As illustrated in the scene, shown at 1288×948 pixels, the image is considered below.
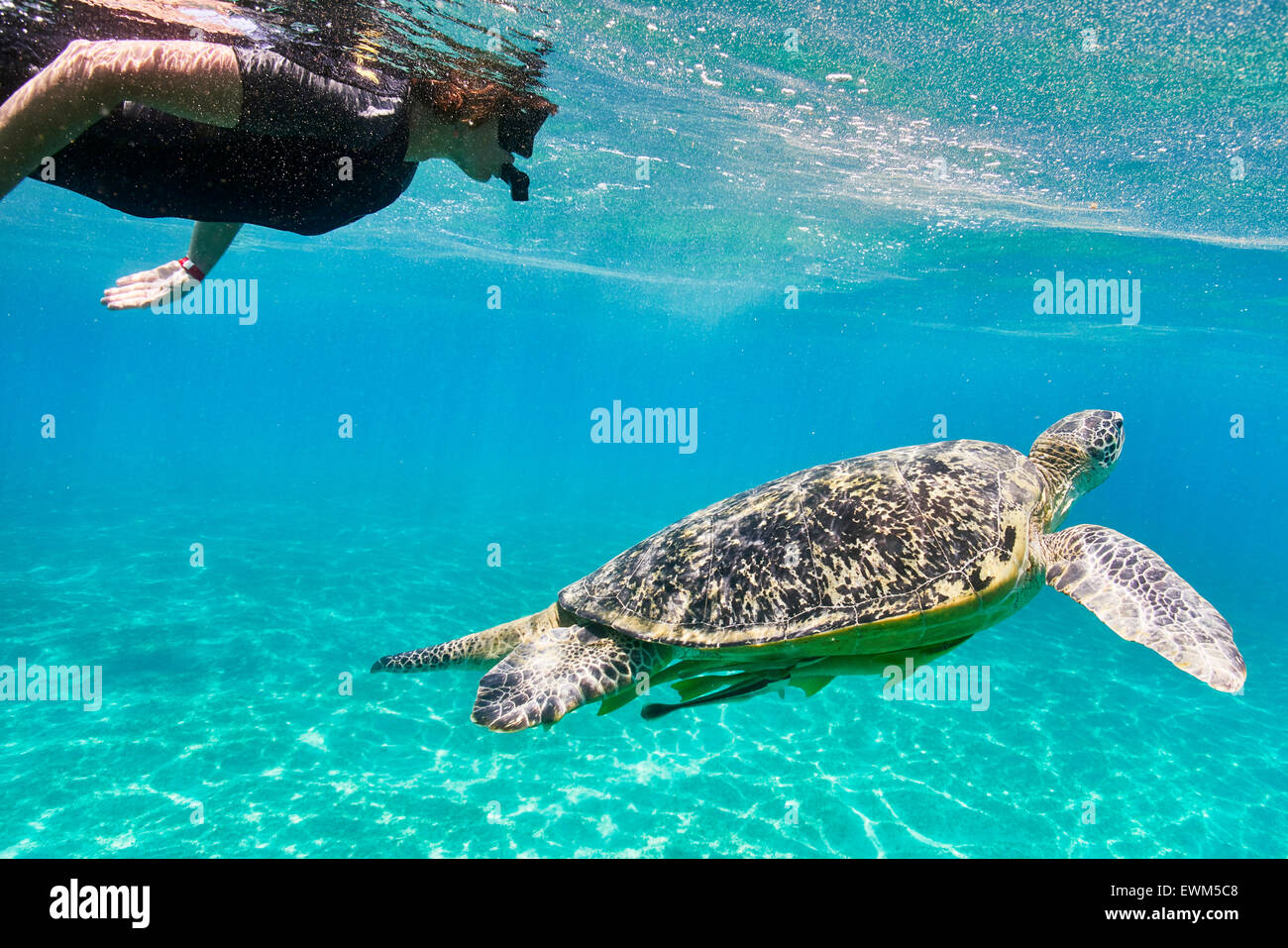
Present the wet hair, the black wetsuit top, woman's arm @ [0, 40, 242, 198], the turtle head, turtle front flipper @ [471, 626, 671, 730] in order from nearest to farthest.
→ woman's arm @ [0, 40, 242, 198]
the black wetsuit top
the wet hair
turtle front flipper @ [471, 626, 671, 730]
the turtle head

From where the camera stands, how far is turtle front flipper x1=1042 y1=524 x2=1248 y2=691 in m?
3.01

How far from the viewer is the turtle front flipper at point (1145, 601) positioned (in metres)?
3.01

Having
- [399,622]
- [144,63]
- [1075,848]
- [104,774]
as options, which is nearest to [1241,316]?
[1075,848]

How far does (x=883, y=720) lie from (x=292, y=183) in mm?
10094

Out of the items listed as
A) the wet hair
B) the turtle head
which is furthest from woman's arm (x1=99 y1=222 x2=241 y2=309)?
the turtle head

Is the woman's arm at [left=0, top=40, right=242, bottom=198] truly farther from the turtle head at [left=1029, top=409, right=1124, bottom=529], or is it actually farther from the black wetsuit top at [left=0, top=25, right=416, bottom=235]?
the turtle head at [left=1029, top=409, right=1124, bottom=529]

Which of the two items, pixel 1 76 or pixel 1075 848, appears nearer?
pixel 1 76

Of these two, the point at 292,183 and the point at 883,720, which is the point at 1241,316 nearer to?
the point at 883,720

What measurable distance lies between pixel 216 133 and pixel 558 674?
288cm

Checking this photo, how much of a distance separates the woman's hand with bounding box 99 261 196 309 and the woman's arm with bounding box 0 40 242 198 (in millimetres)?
1499

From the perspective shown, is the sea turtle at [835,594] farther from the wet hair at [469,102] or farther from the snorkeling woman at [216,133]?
the wet hair at [469,102]

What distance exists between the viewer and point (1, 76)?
6.84ft

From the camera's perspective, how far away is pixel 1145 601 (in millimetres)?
3371

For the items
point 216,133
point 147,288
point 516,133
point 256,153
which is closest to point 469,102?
point 516,133
